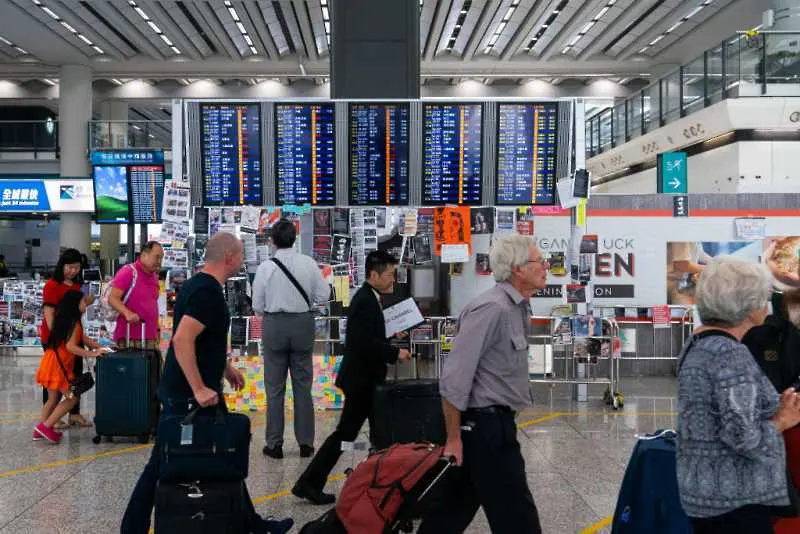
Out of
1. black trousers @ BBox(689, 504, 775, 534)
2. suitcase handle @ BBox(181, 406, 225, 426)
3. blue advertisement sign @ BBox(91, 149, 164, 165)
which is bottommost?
black trousers @ BBox(689, 504, 775, 534)

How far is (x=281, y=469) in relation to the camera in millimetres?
6219

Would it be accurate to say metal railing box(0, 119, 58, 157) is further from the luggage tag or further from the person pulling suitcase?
the luggage tag

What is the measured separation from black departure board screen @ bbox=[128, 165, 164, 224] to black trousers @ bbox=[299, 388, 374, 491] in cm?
1583

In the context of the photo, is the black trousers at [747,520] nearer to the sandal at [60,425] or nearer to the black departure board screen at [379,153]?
the black departure board screen at [379,153]

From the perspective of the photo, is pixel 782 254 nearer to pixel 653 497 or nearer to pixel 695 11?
pixel 653 497

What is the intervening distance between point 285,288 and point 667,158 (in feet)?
32.5

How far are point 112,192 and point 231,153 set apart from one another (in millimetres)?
13700

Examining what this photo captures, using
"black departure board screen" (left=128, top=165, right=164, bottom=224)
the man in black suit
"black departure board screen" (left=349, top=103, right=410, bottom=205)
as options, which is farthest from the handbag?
"black departure board screen" (left=128, top=165, right=164, bottom=224)

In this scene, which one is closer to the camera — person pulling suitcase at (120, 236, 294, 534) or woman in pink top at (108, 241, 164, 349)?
person pulling suitcase at (120, 236, 294, 534)

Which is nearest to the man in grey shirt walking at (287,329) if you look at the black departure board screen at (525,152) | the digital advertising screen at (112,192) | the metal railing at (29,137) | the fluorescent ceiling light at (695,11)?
the black departure board screen at (525,152)

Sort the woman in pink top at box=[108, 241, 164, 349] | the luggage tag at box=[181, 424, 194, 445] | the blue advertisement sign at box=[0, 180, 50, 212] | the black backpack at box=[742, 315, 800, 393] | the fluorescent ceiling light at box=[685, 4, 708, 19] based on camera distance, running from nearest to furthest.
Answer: the black backpack at box=[742, 315, 800, 393] → the luggage tag at box=[181, 424, 194, 445] → the woman in pink top at box=[108, 241, 164, 349] → the fluorescent ceiling light at box=[685, 4, 708, 19] → the blue advertisement sign at box=[0, 180, 50, 212]

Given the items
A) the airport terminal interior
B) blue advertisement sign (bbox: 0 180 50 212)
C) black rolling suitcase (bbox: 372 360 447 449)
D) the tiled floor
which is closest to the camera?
black rolling suitcase (bbox: 372 360 447 449)

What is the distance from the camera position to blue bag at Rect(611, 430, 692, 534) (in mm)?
3348

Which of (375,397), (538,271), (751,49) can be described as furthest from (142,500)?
(751,49)
